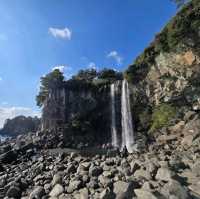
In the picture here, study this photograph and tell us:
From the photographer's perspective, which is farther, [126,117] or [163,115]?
[126,117]

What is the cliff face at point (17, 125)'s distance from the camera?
8433cm

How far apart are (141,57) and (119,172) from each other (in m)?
30.0

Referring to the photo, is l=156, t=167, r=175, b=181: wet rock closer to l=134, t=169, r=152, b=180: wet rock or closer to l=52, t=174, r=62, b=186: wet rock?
l=134, t=169, r=152, b=180: wet rock

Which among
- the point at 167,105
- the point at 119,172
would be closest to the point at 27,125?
the point at 167,105

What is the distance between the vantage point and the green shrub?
2877cm

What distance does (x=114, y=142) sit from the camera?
41562 mm

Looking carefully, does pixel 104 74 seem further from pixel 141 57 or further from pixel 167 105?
pixel 167 105

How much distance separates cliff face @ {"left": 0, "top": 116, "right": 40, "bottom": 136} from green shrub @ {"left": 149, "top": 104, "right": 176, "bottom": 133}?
57607mm

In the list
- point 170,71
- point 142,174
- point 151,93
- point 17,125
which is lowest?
point 142,174

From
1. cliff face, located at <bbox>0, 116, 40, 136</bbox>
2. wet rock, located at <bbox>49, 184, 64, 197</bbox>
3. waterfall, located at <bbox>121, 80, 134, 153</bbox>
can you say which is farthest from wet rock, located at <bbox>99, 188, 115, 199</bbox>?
cliff face, located at <bbox>0, 116, 40, 136</bbox>

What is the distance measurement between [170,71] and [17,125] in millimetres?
66132

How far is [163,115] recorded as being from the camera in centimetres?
3034

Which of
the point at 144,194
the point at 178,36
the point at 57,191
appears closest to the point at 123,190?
the point at 144,194

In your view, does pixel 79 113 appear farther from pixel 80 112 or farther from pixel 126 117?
pixel 126 117
